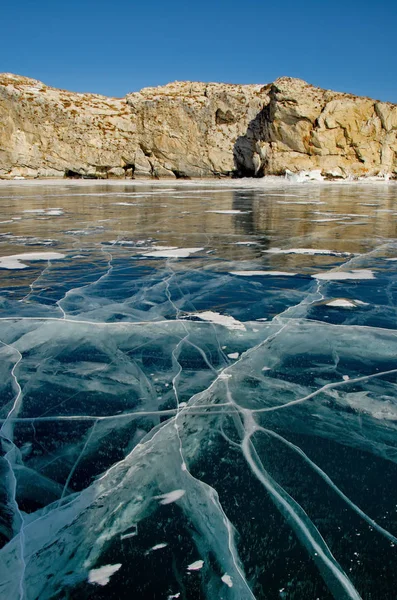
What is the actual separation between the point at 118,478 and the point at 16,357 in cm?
112

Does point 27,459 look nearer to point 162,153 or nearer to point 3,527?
point 3,527

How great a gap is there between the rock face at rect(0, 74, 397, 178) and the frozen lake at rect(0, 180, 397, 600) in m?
31.5

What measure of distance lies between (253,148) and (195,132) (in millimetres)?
6884

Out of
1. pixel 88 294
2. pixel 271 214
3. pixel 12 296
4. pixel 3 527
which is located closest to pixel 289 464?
pixel 3 527

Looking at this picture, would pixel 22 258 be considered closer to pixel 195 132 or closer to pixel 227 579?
pixel 227 579

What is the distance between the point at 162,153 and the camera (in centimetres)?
3934

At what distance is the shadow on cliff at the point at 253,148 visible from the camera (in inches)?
1315

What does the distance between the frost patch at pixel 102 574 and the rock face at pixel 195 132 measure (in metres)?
33.2

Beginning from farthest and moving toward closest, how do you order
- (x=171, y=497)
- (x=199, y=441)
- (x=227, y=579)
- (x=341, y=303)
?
(x=341, y=303), (x=199, y=441), (x=171, y=497), (x=227, y=579)

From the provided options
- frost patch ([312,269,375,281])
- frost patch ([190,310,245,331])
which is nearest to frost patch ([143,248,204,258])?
frost patch ([312,269,375,281])

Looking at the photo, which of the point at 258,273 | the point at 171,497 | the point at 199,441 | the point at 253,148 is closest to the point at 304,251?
the point at 258,273

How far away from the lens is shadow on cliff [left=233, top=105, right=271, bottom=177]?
33.4 m

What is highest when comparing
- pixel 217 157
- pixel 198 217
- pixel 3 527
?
pixel 217 157

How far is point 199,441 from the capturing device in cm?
139
